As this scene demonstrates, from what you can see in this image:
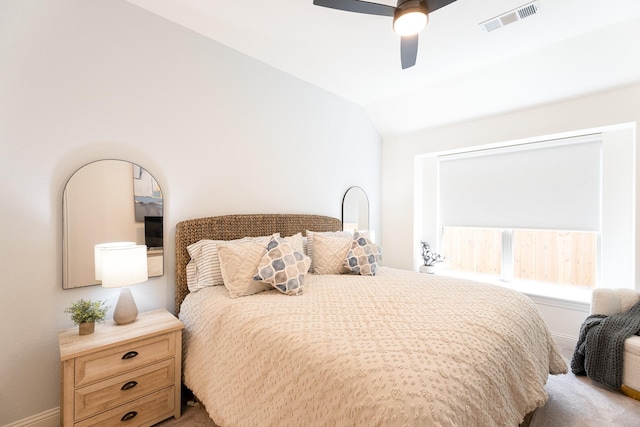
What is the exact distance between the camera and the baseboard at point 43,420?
1699 millimetres

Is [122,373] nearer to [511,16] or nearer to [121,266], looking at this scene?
[121,266]

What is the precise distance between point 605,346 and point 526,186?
6.02 ft

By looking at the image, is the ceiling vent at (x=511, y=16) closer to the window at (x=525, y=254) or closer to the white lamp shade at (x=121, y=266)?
the window at (x=525, y=254)

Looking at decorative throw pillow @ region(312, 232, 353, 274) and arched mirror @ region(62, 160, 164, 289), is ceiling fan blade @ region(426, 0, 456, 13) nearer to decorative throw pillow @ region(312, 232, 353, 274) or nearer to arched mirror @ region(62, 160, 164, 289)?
decorative throw pillow @ region(312, 232, 353, 274)

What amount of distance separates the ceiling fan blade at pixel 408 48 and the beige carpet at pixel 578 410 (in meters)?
2.71

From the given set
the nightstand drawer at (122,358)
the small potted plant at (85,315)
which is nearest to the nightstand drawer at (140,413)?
the nightstand drawer at (122,358)

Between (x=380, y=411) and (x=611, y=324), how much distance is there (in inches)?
101

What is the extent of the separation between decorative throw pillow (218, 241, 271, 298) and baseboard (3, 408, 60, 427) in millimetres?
1259

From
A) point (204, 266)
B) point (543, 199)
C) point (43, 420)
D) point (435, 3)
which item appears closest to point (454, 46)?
point (435, 3)

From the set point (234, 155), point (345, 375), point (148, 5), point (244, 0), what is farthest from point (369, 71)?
point (345, 375)

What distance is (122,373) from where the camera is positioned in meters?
1.65

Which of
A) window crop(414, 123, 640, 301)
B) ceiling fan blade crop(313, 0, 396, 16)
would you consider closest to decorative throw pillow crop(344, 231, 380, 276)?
window crop(414, 123, 640, 301)

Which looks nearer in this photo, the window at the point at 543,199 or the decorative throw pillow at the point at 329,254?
the decorative throw pillow at the point at 329,254

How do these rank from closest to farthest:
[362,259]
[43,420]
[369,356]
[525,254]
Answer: [369,356] < [43,420] < [362,259] < [525,254]
